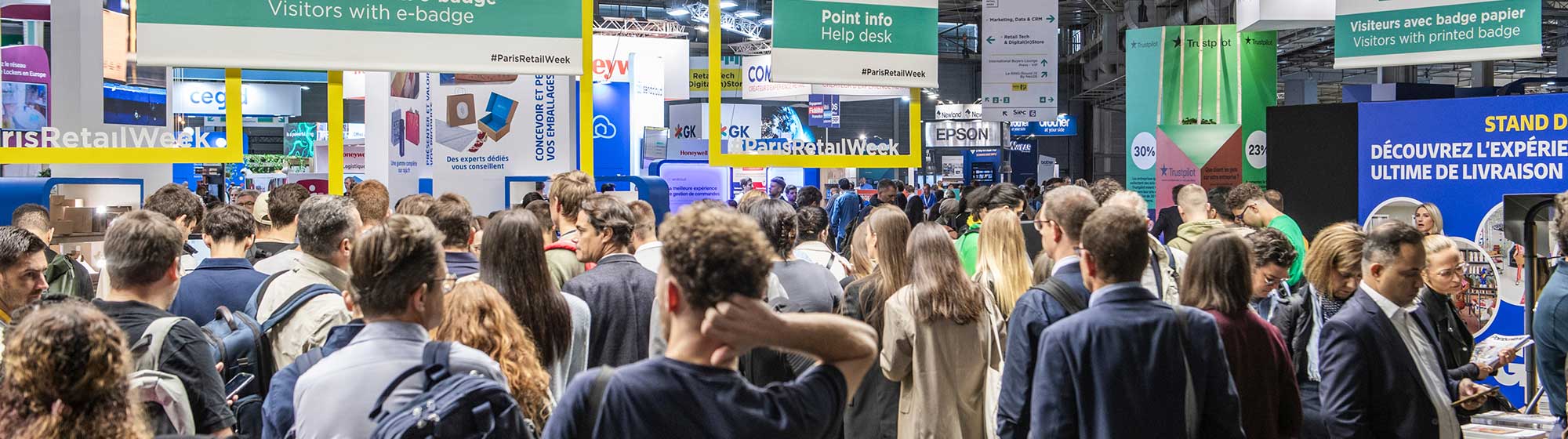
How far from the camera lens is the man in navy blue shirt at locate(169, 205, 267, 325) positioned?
12.4ft

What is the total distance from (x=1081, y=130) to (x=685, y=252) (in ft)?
102

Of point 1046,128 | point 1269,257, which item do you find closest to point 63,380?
point 1269,257

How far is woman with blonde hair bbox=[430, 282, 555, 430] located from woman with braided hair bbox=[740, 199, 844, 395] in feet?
4.44

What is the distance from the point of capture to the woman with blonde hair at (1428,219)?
6.86 meters

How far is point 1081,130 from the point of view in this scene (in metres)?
31.7

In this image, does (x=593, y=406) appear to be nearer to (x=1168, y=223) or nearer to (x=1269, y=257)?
(x=1269, y=257)

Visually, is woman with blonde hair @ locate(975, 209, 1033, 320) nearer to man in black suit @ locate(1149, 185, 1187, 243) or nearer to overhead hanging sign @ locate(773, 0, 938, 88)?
overhead hanging sign @ locate(773, 0, 938, 88)

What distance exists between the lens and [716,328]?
1760 mm

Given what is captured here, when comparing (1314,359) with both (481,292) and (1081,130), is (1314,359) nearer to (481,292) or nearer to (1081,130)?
(481,292)

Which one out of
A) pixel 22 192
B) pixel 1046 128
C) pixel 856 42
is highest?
pixel 1046 128

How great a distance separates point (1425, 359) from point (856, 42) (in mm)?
4008

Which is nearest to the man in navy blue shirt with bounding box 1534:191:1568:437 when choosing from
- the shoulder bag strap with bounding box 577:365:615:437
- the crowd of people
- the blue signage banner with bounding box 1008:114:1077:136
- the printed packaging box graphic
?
the crowd of people

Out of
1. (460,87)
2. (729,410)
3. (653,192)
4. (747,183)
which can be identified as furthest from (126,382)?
(747,183)

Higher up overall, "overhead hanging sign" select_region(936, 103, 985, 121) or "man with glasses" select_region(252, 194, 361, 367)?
"overhead hanging sign" select_region(936, 103, 985, 121)
